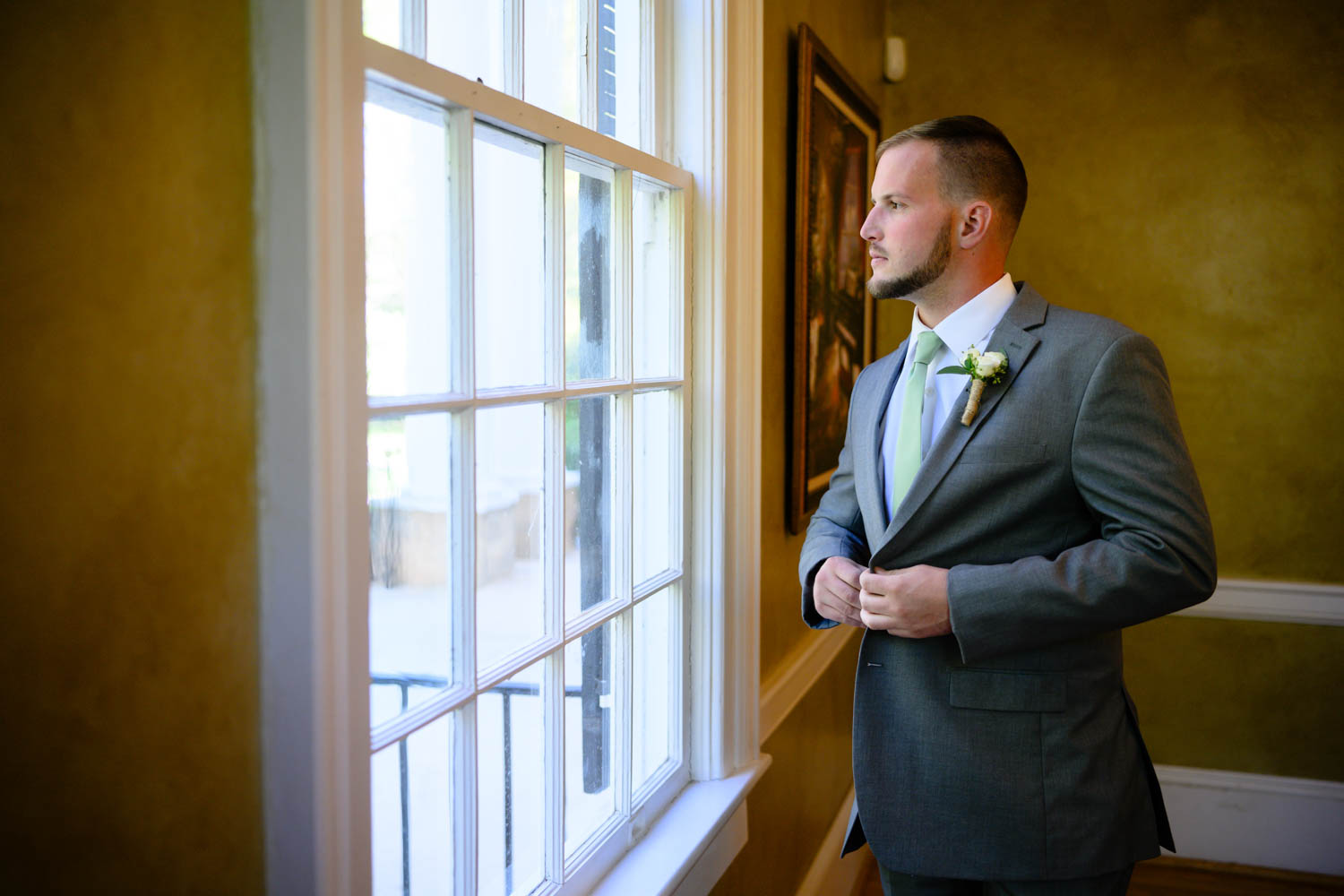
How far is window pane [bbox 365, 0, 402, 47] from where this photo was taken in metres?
1.05

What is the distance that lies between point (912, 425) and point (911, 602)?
12.6 inches

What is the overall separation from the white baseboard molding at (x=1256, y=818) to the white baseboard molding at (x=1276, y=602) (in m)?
0.59

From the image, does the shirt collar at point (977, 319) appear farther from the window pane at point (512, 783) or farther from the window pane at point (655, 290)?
the window pane at point (512, 783)

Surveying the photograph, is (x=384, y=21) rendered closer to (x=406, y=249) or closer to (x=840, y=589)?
(x=406, y=249)

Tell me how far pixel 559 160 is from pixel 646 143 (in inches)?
17.5

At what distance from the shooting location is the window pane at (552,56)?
138 cm

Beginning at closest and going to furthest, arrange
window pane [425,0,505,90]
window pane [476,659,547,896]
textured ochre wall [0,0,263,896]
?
1. textured ochre wall [0,0,263,896]
2. window pane [425,0,505,90]
3. window pane [476,659,547,896]

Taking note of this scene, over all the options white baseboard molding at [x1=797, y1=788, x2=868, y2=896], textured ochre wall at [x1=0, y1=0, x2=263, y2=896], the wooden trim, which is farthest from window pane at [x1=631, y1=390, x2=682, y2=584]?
the wooden trim

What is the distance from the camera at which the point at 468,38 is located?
4.00ft

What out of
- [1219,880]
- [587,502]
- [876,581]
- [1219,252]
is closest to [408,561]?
[587,502]

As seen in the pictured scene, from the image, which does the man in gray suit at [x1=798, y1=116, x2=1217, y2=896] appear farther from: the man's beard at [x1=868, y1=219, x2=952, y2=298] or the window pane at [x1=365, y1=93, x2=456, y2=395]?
the window pane at [x1=365, y1=93, x2=456, y2=395]

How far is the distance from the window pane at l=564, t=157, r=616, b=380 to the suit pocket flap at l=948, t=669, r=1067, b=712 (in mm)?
741

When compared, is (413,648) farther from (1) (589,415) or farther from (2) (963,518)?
(2) (963,518)

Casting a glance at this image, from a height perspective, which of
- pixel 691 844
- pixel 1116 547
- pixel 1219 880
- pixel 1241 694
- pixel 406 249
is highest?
pixel 406 249
